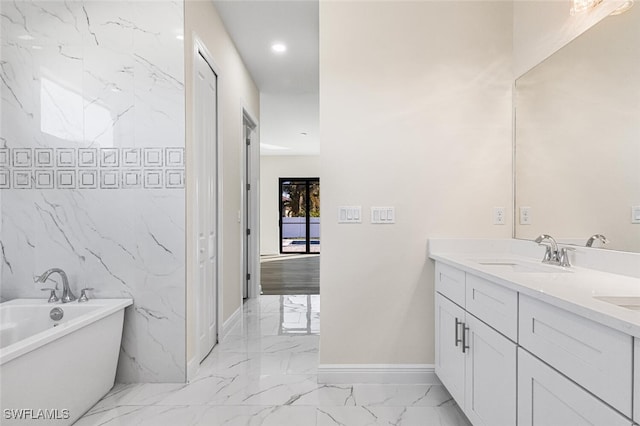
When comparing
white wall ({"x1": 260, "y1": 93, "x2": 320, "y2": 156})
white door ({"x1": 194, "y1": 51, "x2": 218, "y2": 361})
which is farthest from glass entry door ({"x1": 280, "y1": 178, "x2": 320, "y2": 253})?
white door ({"x1": 194, "y1": 51, "x2": 218, "y2": 361})

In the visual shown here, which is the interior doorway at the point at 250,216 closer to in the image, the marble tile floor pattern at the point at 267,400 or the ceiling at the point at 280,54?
the ceiling at the point at 280,54

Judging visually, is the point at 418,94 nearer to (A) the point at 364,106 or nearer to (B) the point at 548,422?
(A) the point at 364,106

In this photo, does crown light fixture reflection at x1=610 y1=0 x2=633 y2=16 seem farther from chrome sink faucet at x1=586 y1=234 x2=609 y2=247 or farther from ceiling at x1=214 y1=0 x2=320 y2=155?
ceiling at x1=214 y1=0 x2=320 y2=155

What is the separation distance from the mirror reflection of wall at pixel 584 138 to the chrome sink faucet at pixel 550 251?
0.08 m

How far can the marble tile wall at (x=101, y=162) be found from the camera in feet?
7.90

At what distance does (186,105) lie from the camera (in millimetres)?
2432

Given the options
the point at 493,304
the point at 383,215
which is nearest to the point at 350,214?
the point at 383,215

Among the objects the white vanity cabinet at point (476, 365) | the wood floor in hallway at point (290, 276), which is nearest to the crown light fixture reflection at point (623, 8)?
the white vanity cabinet at point (476, 365)

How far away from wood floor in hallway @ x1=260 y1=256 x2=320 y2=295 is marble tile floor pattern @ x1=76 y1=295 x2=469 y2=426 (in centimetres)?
256

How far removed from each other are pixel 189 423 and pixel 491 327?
5.28ft

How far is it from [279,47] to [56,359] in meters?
3.16

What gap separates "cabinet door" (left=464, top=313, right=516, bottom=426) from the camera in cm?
143

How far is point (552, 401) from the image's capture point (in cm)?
117

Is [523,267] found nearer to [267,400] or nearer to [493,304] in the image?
[493,304]
